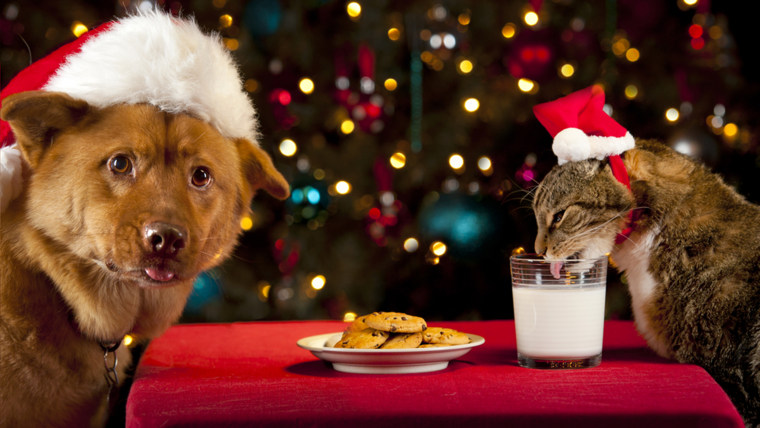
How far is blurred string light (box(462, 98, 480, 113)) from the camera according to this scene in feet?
7.82

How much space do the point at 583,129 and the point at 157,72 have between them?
2.71ft

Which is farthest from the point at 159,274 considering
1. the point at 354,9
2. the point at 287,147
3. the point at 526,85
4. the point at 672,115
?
the point at 672,115

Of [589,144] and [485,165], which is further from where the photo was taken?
[485,165]

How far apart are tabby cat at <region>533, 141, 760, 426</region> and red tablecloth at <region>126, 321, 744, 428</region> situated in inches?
3.2

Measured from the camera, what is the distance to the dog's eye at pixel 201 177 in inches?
Result: 49.9

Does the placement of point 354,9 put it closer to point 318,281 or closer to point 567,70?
point 567,70

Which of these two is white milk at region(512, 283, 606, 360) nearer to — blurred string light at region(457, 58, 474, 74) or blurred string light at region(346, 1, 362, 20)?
blurred string light at region(457, 58, 474, 74)

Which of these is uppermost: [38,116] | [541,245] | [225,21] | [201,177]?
[225,21]

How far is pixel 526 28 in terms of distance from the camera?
7.75ft

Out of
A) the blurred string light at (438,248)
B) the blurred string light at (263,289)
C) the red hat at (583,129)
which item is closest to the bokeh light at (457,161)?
the blurred string light at (438,248)

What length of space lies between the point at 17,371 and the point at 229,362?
367 mm

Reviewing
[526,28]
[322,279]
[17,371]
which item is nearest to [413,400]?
[17,371]

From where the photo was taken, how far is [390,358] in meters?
1.07

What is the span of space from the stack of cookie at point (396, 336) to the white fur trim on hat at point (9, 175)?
0.65 m
